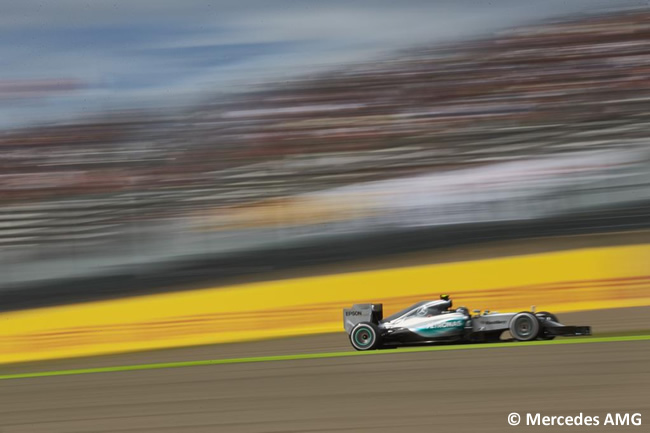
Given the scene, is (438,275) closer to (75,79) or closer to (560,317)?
(560,317)

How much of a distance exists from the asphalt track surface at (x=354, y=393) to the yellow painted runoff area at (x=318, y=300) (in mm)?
1546

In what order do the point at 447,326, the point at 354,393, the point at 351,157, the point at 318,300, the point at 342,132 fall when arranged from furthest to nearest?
the point at 342,132, the point at 351,157, the point at 318,300, the point at 447,326, the point at 354,393

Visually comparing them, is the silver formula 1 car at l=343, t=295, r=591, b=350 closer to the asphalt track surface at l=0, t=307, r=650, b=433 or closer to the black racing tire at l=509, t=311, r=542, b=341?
the black racing tire at l=509, t=311, r=542, b=341

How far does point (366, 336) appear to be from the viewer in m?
5.15

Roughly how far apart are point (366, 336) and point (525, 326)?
1.02m

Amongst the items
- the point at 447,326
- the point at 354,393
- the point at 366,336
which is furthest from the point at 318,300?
the point at 354,393

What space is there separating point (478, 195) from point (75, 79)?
16.7 ft

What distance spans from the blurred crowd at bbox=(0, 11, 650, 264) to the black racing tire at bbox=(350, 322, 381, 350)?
350 cm

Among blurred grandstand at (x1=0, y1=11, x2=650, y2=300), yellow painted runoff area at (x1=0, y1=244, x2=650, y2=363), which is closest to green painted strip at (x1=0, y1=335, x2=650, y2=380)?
yellow painted runoff area at (x1=0, y1=244, x2=650, y2=363)

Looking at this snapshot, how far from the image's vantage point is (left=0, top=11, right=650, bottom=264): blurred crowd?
8570 millimetres

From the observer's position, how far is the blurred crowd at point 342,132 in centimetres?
857

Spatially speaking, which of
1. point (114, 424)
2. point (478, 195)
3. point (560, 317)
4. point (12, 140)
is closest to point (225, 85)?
point (12, 140)

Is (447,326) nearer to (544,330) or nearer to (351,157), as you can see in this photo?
(544,330)

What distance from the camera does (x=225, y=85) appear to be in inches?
366
